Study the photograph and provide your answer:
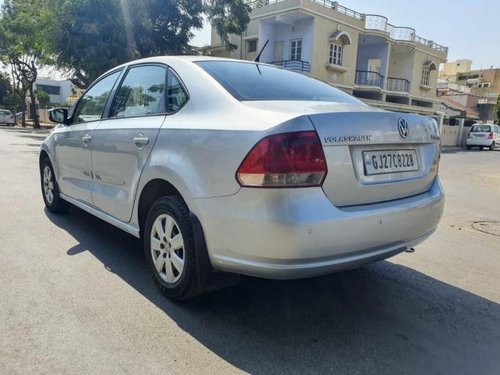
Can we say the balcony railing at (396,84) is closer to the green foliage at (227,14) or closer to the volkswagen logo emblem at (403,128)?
the green foliage at (227,14)

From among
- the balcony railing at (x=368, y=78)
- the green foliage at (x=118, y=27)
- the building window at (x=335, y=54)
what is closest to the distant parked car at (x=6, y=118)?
the green foliage at (x=118, y=27)

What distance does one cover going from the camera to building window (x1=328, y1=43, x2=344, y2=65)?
1132 inches

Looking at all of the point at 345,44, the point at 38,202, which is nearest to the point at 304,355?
the point at 38,202

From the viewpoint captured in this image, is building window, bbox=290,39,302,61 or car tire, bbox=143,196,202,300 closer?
car tire, bbox=143,196,202,300

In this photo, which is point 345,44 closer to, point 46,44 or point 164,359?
point 46,44

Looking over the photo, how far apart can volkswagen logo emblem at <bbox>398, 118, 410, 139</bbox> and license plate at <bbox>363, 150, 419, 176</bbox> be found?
114 mm

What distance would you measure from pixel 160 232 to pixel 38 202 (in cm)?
373

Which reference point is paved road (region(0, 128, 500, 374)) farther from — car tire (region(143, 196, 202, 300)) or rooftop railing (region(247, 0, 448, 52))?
rooftop railing (region(247, 0, 448, 52))

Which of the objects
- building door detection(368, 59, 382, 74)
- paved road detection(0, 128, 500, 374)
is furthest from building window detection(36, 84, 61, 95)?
paved road detection(0, 128, 500, 374)

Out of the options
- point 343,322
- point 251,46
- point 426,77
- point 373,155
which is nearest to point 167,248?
point 343,322

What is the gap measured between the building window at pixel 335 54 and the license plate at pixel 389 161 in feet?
89.4

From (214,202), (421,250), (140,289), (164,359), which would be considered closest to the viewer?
(164,359)

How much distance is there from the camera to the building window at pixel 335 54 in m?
28.8

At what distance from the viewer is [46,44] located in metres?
21.0
